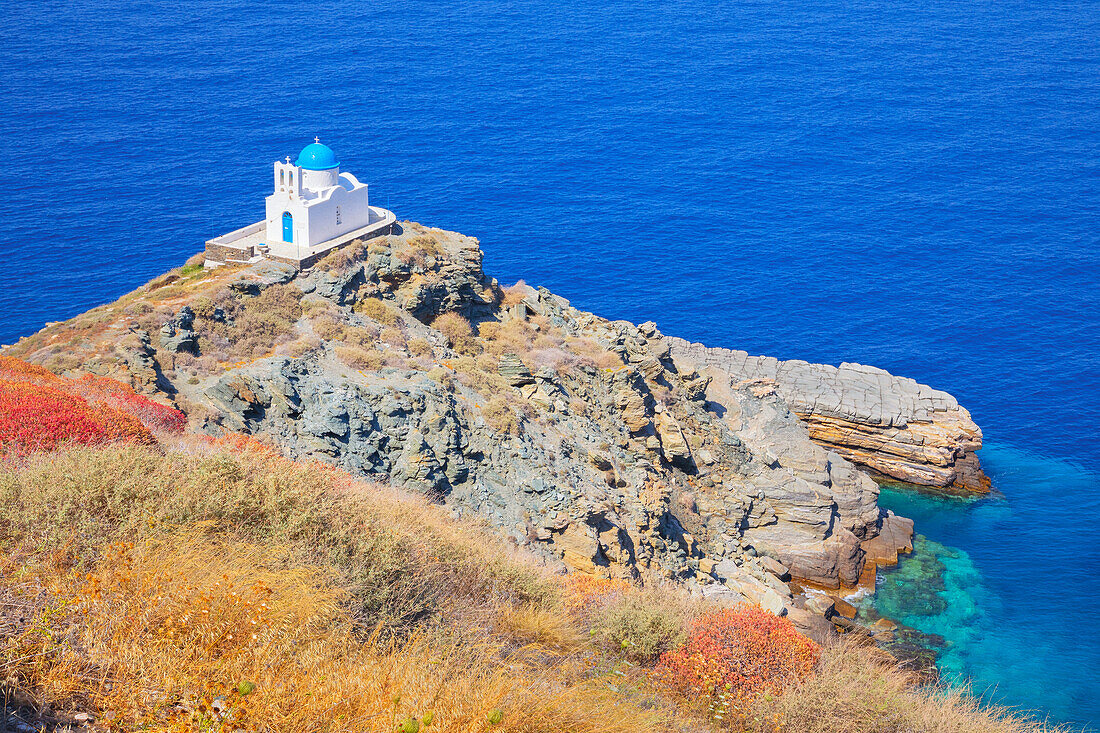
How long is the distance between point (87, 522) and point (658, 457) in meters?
26.3

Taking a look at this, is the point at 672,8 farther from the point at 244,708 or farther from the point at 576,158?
the point at 244,708

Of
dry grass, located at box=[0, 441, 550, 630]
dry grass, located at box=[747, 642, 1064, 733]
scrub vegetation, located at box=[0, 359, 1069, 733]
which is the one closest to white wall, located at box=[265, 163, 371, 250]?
scrub vegetation, located at box=[0, 359, 1069, 733]

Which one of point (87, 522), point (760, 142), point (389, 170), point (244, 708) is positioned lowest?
point (244, 708)

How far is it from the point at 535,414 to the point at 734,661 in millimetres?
17111

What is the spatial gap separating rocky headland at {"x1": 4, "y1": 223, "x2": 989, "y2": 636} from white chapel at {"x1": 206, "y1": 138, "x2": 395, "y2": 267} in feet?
6.37

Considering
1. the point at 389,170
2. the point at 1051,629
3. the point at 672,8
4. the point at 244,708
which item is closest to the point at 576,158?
the point at 389,170

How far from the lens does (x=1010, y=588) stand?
38844mm

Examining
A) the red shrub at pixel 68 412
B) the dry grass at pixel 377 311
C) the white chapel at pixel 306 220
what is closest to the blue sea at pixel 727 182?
the dry grass at pixel 377 311

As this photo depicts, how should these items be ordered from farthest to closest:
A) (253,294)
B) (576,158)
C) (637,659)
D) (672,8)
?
(672,8), (576,158), (253,294), (637,659)

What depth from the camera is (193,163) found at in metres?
Result: 85.6

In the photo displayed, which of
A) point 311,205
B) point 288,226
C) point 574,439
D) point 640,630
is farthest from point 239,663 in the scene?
point 288,226

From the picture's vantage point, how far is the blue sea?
46406 millimetres

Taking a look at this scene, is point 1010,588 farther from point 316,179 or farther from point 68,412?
point 68,412

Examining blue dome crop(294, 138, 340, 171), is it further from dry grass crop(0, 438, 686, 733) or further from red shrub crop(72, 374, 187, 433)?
dry grass crop(0, 438, 686, 733)
